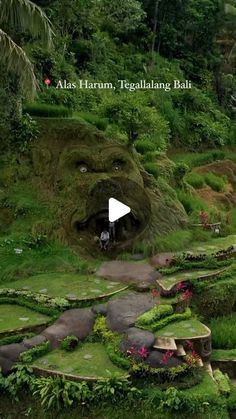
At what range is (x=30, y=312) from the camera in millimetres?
9422

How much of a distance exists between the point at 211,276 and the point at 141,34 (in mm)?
21223

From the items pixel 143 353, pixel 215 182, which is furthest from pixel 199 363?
pixel 215 182

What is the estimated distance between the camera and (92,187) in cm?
1191

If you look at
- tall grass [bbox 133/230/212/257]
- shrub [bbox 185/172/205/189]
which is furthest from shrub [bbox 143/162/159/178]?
shrub [bbox 185/172/205/189]

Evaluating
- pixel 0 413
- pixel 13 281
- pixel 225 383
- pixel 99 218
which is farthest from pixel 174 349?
pixel 99 218

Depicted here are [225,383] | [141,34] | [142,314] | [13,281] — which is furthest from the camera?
[141,34]

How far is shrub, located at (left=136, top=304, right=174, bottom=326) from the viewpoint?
8.72 meters

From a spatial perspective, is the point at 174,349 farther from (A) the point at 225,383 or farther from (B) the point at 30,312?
(B) the point at 30,312

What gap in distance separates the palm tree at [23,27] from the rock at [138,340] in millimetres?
5463

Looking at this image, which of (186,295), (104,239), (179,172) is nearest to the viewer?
(186,295)

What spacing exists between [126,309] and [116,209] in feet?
10.7

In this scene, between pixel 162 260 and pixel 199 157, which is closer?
pixel 162 260

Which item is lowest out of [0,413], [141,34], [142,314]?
[0,413]

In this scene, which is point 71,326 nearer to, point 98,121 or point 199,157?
point 98,121
